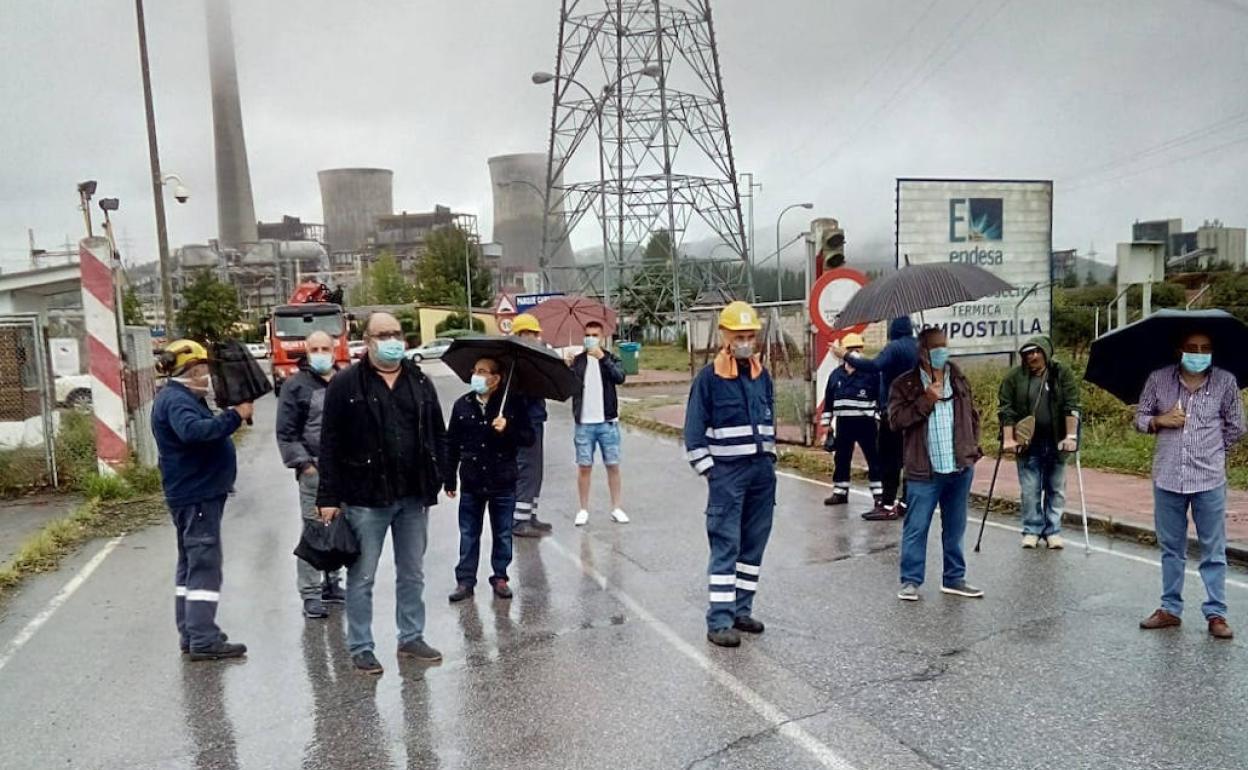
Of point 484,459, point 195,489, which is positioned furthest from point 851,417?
point 195,489

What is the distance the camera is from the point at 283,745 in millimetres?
4262

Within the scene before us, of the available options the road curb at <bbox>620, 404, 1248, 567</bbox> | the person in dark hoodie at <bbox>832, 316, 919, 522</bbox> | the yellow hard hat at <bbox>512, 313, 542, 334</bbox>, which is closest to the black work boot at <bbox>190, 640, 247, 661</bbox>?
the yellow hard hat at <bbox>512, 313, 542, 334</bbox>

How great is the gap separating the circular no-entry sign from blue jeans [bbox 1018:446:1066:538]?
4441 millimetres

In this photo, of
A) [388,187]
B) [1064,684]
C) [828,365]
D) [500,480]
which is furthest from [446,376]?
[388,187]

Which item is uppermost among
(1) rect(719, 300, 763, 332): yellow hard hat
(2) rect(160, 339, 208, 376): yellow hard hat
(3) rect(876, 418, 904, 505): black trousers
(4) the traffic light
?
(4) the traffic light

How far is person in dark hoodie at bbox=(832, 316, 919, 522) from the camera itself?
25.2 ft

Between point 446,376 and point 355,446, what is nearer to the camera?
point 355,446

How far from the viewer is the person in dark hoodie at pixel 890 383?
7.67 metres

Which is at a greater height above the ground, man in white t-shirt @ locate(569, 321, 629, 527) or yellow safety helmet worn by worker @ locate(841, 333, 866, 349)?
yellow safety helmet worn by worker @ locate(841, 333, 866, 349)

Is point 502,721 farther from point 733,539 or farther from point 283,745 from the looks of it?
point 733,539

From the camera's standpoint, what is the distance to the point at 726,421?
17.8 feet

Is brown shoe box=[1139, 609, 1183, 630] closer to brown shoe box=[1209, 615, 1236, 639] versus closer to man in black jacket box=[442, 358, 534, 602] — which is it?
brown shoe box=[1209, 615, 1236, 639]

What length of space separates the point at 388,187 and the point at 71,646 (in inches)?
4739

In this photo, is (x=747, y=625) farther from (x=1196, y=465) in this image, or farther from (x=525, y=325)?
(x=525, y=325)
